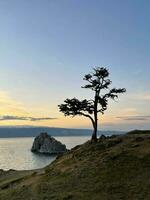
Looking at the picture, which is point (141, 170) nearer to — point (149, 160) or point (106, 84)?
point (149, 160)

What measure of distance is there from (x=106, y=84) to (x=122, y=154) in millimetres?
17195

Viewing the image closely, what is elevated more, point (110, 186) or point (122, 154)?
point (122, 154)

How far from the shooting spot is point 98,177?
4216 cm

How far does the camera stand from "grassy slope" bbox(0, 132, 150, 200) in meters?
38.3

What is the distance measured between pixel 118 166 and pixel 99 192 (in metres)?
5.68

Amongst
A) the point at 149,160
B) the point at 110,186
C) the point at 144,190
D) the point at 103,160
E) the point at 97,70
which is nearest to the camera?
the point at 144,190

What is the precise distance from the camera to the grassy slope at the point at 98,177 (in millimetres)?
38312

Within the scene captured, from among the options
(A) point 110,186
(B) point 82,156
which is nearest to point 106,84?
(B) point 82,156

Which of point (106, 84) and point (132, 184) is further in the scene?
point (106, 84)

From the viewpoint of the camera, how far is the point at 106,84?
6125 centimetres

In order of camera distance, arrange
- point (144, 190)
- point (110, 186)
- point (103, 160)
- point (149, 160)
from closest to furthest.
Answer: point (144, 190) < point (110, 186) < point (149, 160) < point (103, 160)

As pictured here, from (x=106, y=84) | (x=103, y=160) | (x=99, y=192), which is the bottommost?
(x=99, y=192)

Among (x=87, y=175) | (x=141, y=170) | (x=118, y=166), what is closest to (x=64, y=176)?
(x=87, y=175)

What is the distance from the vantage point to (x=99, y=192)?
38.7 metres
